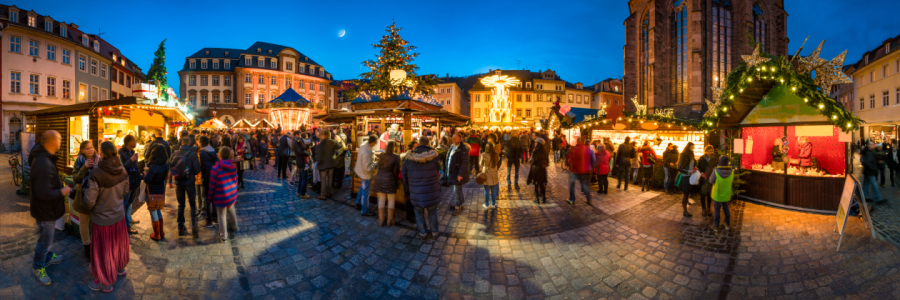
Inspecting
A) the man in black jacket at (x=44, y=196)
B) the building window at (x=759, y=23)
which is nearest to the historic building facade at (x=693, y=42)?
the building window at (x=759, y=23)

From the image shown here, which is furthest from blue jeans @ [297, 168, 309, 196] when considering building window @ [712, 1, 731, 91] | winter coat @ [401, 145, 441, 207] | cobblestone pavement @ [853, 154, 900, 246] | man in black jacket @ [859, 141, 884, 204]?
building window @ [712, 1, 731, 91]

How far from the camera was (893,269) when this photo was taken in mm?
4168

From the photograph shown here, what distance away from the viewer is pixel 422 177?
17.6ft

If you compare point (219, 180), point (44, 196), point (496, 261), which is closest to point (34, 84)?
point (219, 180)

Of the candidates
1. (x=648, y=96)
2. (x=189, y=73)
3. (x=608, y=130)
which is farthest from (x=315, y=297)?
(x=189, y=73)

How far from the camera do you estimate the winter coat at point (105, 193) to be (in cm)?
354

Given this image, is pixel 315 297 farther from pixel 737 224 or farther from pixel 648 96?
pixel 648 96

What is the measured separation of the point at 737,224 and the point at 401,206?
21.1ft

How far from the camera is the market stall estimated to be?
23.0ft

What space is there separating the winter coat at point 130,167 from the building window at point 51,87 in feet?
107

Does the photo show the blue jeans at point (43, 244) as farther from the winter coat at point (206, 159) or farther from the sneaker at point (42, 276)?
the winter coat at point (206, 159)

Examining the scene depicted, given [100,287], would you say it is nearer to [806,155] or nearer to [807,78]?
[807,78]

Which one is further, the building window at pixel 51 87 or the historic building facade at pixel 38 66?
the building window at pixel 51 87

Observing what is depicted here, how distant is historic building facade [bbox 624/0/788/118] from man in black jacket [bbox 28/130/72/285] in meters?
35.7
